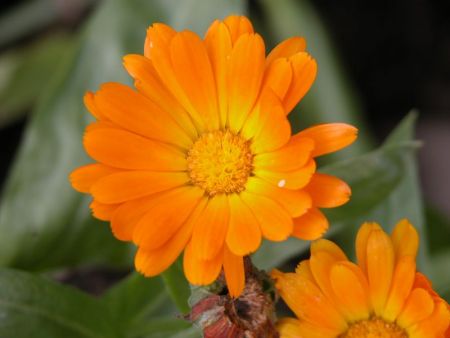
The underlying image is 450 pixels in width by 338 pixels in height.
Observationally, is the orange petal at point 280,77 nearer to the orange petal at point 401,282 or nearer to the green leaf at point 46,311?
the orange petal at point 401,282

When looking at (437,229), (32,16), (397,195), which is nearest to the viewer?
(397,195)

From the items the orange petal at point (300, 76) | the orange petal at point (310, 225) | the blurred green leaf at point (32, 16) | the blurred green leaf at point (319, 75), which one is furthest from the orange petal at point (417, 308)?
the blurred green leaf at point (32, 16)

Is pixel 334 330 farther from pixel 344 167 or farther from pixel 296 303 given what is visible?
pixel 344 167

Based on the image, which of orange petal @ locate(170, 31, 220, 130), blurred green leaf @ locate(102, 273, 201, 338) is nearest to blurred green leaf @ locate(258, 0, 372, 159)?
blurred green leaf @ locate(102, 273, 201, 338)

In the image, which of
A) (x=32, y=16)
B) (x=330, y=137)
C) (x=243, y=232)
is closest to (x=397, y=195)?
(x=330, y=137)

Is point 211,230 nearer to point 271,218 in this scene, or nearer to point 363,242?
point 271,218

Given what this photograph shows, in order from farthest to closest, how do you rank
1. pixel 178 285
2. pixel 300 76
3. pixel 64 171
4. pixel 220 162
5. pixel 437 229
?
pixel 437 229
pixel 64 171
pixel 178 285
pixel 220 162
pixel 300 76
